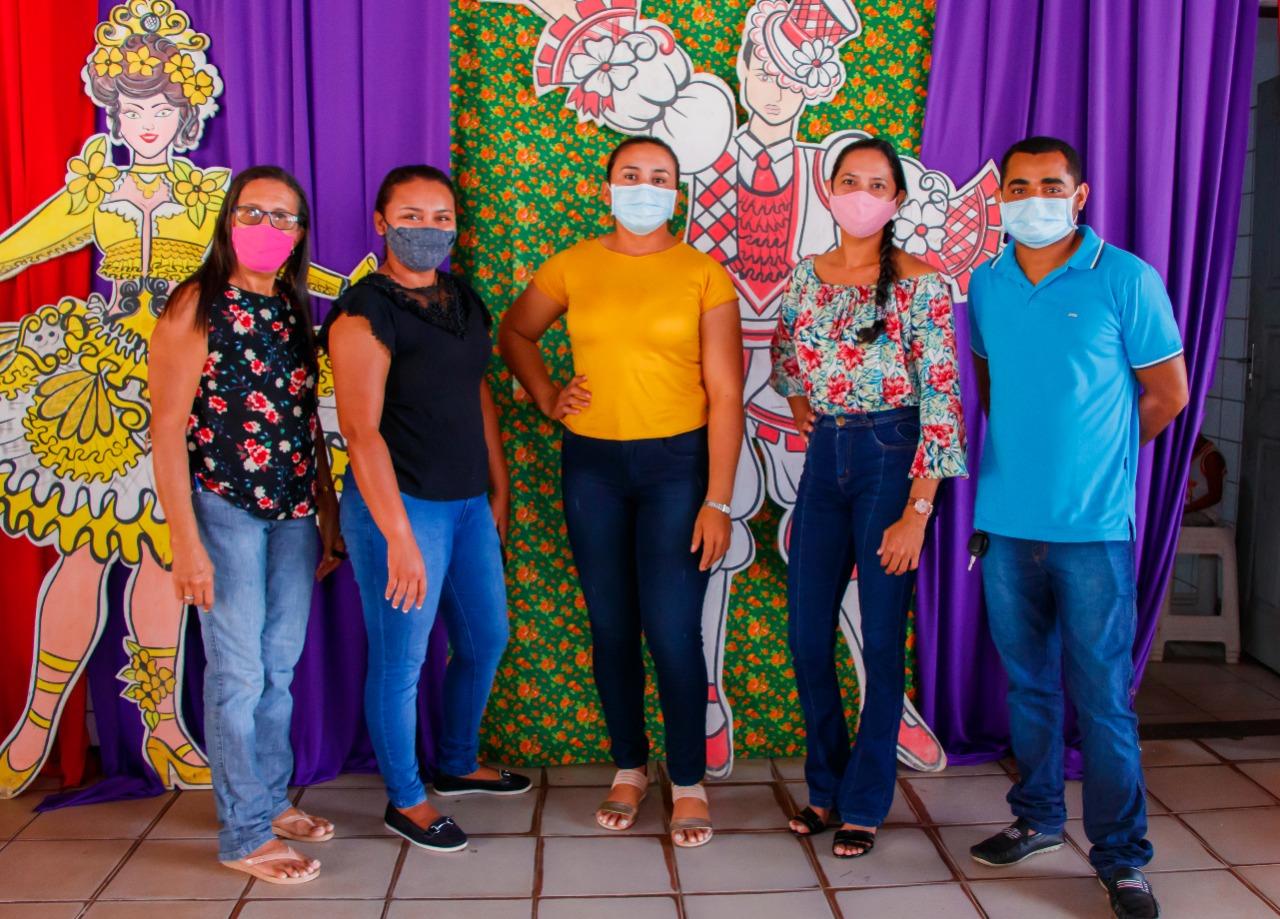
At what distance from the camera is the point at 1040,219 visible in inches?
81.9

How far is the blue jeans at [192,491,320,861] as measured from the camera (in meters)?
2.12

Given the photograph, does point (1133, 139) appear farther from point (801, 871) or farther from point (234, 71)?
point (234, 71)

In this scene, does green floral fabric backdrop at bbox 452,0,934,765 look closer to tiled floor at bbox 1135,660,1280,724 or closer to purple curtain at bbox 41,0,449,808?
purple curtain at bbox 41,0,449,808

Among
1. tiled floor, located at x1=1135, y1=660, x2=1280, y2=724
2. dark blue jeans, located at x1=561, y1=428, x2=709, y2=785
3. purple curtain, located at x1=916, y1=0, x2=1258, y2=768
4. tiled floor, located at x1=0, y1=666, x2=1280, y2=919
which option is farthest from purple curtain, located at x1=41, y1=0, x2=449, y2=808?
tiled floor, located at x1=1135, y1=660, x2=1280, y2=724

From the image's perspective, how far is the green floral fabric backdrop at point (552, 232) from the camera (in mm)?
2627

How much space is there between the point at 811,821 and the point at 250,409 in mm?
1535

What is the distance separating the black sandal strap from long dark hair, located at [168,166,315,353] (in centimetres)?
153

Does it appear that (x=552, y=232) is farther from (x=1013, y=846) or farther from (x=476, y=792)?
(x=1013, y=846)

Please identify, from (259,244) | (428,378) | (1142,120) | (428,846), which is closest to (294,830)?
(428,846)

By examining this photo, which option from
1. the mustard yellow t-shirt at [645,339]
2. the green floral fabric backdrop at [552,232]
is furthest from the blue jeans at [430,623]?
the mustard yellow t-shirt at [645,339]

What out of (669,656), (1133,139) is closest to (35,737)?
(669,656)

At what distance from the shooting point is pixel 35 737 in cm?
261

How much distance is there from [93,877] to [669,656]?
1.31 meters

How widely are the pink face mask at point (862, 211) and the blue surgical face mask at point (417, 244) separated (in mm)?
828
